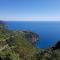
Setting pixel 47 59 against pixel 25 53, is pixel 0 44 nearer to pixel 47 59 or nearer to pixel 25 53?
pixel 25 53

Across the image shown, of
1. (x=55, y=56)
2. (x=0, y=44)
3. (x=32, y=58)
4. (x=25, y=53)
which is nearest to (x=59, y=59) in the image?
(x=55, y=56)

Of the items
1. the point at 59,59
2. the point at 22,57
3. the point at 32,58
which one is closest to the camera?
the point at 59,59

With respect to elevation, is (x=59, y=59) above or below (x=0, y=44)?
above

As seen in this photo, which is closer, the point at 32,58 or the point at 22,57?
the point at 32,58

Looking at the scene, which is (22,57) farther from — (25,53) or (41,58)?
(41,58)

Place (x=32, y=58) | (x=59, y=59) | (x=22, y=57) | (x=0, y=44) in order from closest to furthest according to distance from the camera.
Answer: (x=59, y=59) → (x=32, y=58) → (x=22, y=57) → (x=0, y=44)

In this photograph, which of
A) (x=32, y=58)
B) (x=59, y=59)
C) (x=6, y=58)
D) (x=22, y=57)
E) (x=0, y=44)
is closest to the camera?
(x=59, y=59)

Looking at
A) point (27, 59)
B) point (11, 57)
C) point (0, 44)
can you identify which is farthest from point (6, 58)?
point (0, 44)

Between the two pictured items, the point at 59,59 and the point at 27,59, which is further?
the point at 27,59

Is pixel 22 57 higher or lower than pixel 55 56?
lower
